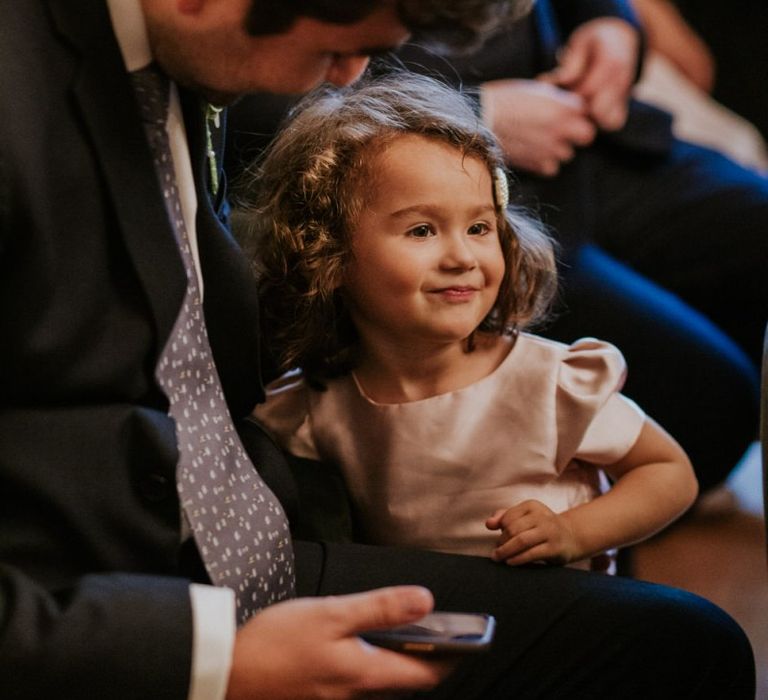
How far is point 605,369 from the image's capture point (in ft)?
4.58

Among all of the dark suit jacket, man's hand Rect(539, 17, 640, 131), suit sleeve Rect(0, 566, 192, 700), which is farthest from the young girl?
man's hand Rect(539, 17, 640, 131)

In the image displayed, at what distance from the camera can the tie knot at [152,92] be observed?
1.07m

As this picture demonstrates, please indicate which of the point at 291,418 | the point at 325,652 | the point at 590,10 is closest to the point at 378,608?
the point at 325,652

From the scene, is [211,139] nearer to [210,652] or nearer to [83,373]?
[83,373]

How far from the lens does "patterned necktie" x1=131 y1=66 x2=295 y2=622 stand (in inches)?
43.3

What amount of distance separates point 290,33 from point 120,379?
0.32m

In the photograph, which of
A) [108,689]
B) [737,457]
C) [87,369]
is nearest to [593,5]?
[737,457]

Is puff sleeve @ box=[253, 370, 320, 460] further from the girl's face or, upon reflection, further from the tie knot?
the tie knot

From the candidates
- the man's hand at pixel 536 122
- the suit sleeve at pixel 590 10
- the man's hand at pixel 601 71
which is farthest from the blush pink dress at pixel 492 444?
the suit sleeve at pixel 590 10

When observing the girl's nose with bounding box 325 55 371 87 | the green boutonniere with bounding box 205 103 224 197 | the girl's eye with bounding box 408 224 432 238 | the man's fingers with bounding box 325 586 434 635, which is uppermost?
the girl's nose with bounding box 325 55 371 87

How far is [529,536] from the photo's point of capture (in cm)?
126

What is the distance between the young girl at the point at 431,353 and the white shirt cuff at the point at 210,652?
0.46 metres

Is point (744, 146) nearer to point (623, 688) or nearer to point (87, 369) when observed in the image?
point (623, 688)

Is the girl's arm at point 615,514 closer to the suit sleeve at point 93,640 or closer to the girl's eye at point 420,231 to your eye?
the girl's eye at point 420,231
